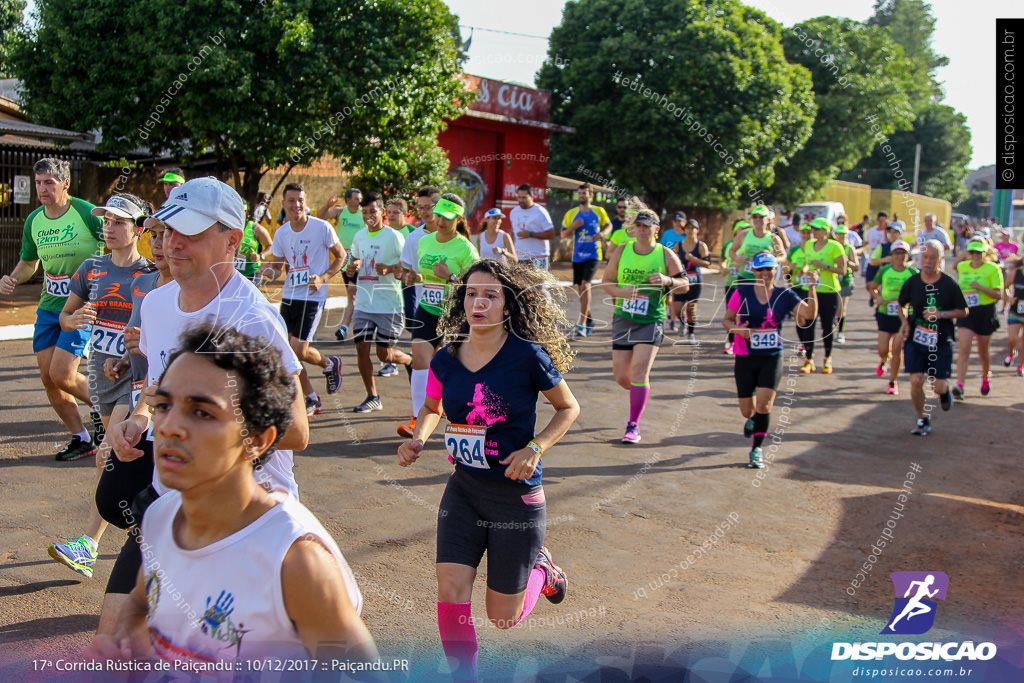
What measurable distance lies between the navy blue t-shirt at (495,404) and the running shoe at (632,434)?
4365mm

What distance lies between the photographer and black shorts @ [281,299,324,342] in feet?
28.0

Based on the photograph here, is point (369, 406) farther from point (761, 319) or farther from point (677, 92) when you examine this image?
point (677, 92)

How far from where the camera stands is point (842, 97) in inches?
1348

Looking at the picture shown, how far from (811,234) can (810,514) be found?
7531 millimetres

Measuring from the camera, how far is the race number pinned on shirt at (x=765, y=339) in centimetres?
A: 750

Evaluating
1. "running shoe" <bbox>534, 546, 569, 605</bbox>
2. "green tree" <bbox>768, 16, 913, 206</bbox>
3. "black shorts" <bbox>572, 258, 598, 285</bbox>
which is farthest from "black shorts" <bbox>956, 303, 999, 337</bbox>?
"green tree" <bbox>768, 16, 913, 206</bbox>

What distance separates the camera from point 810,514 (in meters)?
6.35

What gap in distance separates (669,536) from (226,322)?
11.9ft

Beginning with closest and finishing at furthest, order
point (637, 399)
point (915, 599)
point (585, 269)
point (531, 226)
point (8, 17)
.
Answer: point (915, 599)
point (637, 399)
point (531, 226)
point (585, 269)
point (8, 17)

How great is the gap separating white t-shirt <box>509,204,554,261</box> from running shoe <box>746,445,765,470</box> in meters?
5.92

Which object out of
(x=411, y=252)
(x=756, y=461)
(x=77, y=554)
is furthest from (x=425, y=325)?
(x=77, y=554)

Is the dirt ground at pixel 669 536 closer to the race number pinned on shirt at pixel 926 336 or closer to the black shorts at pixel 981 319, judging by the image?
the race number pinned on shirt at pixel 926 336

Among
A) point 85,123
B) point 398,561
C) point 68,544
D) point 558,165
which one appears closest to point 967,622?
point 398,561

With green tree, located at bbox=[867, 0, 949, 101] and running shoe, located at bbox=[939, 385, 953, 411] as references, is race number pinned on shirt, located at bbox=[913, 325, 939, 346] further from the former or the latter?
green tree, located at bbox=[867, 0, 949, 101]
